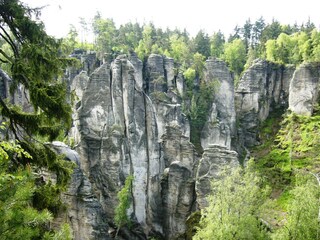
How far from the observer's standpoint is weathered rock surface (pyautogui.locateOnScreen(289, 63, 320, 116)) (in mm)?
59594

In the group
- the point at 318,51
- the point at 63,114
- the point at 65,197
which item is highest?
the point at 318,51

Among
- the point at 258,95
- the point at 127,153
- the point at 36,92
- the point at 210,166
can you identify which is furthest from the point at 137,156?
the point at 258,95

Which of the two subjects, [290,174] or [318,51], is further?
[318,51]

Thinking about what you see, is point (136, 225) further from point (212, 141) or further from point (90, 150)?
point (212, 141)

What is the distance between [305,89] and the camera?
59.9 meters

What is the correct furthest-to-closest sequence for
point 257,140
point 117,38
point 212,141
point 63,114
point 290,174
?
point 117,38 < point 257,140 < point 212,141 < point 290,174 < point 63,114

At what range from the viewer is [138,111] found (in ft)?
122

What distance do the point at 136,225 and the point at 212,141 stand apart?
1021 inches

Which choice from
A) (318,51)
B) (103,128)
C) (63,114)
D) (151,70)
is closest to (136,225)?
(103,128)

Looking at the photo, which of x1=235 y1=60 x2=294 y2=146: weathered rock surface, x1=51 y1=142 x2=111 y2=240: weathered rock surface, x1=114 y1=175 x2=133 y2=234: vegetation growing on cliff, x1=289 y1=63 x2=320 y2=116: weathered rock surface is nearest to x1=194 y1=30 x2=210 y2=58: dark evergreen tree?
x1=235 y1=60 x2=294 y2=146: weathered rock surface

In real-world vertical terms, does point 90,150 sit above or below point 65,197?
above

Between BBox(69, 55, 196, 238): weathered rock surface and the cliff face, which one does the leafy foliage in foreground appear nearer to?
the cliff face

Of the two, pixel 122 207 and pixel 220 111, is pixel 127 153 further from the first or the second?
pixel 220 111

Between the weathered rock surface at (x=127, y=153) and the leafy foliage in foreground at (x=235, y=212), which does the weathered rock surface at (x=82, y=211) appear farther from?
the weathered rock surface at (x=127, y=153)
